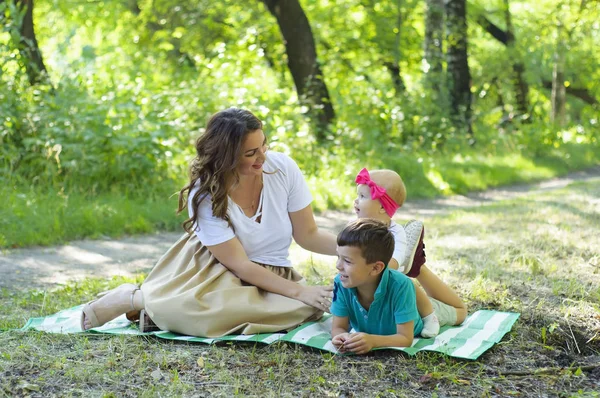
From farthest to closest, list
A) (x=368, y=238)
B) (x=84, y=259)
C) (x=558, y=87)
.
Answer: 1. (x=558, y=87)
2. (x=84, y=259)
3. (x=368, y=238)

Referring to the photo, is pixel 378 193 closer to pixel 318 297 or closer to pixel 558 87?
pixel 318 297

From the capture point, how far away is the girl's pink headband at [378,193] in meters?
3.61

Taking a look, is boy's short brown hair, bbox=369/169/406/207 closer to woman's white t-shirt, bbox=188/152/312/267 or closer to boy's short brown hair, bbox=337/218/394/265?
boy's short brown hair, bbox=337/218/394/265

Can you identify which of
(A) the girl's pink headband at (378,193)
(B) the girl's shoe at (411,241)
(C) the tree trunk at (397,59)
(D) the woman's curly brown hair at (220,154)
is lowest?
(B) the girl's shoe at (411,241)

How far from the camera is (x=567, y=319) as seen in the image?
391cm

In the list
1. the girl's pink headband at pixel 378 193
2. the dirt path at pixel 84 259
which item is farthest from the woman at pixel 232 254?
the dirt path at pixel 84 259

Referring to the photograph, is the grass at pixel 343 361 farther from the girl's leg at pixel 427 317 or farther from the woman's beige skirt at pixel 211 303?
the girl's leg at pixel 427 317

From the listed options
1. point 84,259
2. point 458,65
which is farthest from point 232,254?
point 458,65

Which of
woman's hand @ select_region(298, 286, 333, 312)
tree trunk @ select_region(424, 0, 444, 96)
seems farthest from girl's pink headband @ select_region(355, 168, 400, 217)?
tree trunk @ select_region(424, 0, 444, 96)

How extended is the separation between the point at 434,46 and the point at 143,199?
7330mm

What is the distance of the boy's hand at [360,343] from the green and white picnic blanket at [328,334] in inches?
3.7

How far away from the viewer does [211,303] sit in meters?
3.79

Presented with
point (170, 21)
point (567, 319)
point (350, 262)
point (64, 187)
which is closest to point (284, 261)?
point (350, 262)

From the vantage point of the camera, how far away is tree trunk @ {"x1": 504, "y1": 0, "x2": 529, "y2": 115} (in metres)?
17.6
